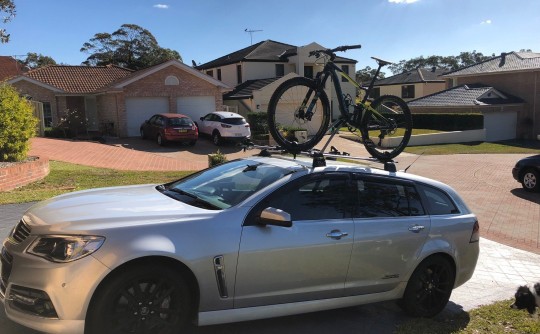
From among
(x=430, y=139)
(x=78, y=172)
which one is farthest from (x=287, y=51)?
(x=78, y=172)

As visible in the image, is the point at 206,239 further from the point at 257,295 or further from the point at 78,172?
the point at 78,172

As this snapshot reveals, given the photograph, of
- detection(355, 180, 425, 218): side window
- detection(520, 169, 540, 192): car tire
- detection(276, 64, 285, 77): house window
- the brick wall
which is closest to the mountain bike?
detection(355, 180, 425, 218): side window

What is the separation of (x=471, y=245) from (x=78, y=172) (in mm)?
10740

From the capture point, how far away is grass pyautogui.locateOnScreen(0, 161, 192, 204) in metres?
8.91

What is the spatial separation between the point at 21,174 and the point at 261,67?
27626mm

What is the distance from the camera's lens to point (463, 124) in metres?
32.4

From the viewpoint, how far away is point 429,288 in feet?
15.7

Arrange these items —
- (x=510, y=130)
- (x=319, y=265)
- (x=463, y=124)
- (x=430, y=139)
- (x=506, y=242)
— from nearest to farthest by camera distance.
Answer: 1. (x=319, y=265)
2. (x=506, y=242)
3. (x=430, y=139)
4. (x=463, y=124)
5. (x=510, y=130)

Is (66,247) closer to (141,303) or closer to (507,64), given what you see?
(141,303)

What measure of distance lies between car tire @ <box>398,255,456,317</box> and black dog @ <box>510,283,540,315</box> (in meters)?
0.63

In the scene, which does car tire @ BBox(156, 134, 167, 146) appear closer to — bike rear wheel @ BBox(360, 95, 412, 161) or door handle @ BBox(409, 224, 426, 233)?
bike rear wheel @ BBox(360, 95, 412, 161)

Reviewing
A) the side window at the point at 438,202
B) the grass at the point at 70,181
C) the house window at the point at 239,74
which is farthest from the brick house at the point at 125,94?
the side window at the point at 438,202

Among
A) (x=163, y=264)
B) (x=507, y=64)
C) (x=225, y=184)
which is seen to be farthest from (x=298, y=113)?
(x=507, y=64)

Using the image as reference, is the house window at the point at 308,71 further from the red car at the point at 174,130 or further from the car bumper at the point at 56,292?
the car bumper at the point at 56,292
